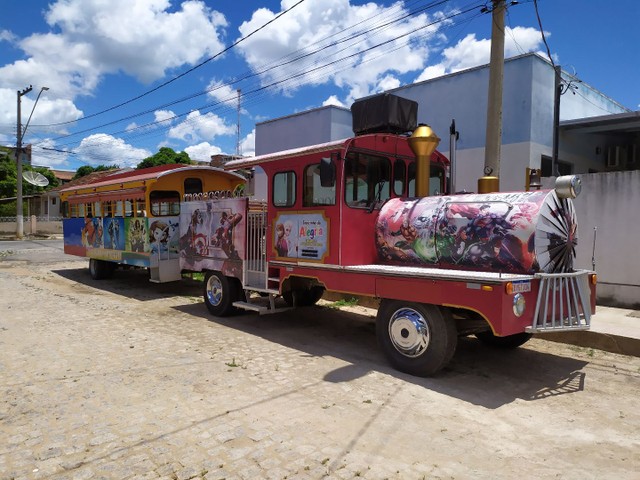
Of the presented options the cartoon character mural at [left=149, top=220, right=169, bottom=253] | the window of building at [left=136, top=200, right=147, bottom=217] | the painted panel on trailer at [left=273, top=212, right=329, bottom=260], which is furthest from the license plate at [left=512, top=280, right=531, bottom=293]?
the window of building at [left=136, top=200, right=147, bottom=217]

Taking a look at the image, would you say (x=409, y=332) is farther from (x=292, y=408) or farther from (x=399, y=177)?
(x=399, y=177)

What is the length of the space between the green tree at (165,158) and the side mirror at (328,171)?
41.1 metres

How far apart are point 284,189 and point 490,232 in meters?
3.12

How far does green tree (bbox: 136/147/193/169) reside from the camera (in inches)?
1775

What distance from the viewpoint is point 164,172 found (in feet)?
34.7

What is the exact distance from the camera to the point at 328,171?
6.02m

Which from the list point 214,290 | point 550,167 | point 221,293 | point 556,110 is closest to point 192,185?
point 214,290

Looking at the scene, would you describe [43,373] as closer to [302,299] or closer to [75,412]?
[75,412]

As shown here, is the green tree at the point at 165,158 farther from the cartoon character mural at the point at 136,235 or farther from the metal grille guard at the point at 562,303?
the metal grille guard at the point at 562,303

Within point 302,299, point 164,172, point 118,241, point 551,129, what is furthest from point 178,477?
point 551,129

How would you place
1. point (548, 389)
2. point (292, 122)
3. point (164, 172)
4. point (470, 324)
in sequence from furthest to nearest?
point (292, 122) → point (164, 172) → point (470, 324) → point (548, 389)

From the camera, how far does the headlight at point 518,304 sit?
470 cm

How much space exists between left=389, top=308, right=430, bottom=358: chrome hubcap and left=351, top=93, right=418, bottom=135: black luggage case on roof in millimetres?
2802

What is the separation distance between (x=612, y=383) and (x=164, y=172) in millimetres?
9096
